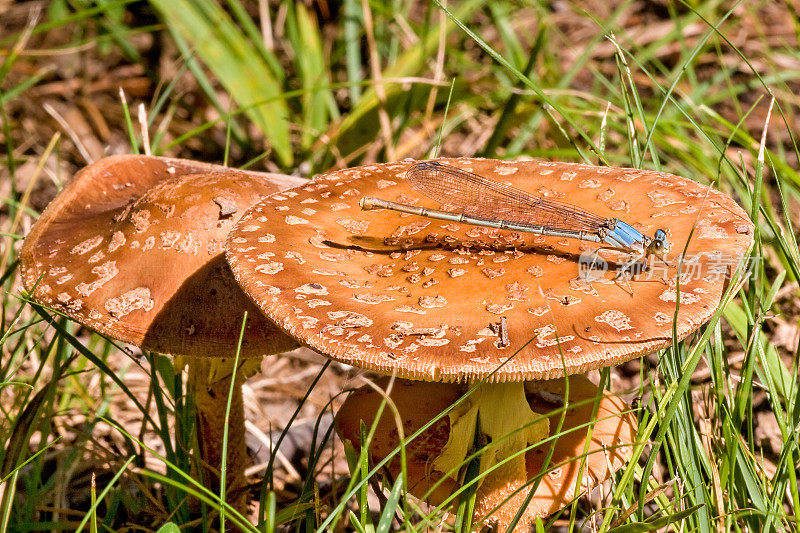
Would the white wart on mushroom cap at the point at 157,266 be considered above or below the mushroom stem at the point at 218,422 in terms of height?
above

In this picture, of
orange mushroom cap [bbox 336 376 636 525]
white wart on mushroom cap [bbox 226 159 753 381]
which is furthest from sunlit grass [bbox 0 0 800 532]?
white wart on mushroom cap [bbox 226 159 753 381]

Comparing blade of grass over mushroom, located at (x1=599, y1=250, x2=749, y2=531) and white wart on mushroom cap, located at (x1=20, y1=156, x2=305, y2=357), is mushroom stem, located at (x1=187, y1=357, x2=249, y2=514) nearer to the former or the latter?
white wart on mushroom cap, located at (x1=20, y1=156, x2=305, y2=357)

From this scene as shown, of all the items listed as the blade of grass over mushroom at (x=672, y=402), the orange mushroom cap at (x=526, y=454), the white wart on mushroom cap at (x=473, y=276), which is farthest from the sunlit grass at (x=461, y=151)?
the white wart on mushroom cap at (x=473, y=276)

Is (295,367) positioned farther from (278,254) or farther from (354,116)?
(278,254)

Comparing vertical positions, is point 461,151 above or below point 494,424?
above

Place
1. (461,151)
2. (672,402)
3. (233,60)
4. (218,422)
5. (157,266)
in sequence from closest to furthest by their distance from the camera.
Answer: (672,402) < (157,266) < (218,422) < (233,60) < (461,151)

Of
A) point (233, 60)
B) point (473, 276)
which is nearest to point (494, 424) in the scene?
point (473, 276)

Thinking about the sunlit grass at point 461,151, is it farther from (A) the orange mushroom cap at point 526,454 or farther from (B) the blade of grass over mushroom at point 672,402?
(A) the orange mushroom cap at point 526,454

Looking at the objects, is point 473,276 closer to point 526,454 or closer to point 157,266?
point 526,454
